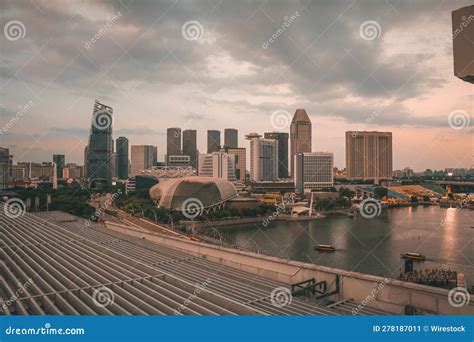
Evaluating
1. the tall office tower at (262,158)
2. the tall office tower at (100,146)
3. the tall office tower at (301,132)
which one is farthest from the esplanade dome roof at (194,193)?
the tall office tower at (301,132)

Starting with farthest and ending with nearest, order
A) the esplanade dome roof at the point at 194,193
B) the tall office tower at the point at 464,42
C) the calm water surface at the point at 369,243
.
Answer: the esplanade dome roof at the point at 194,193
the calm water surface at the point at 369,243
the tall office tower at the point at 464,42

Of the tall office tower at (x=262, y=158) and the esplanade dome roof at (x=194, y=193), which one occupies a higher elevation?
the tall office tower at (x=262, y=158)

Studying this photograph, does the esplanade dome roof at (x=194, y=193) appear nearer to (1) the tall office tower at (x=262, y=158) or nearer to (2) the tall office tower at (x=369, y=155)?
(1) the tall office tower at (x=262, y=158)

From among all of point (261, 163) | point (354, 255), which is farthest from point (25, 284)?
point (261, 163)

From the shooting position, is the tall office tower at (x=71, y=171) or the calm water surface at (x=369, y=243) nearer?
the calm water surface at (x=369, y=243)

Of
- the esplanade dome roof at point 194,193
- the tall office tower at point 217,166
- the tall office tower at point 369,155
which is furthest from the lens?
the tall office tower at point 369,155

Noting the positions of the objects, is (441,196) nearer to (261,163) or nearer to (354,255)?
(261,163)
